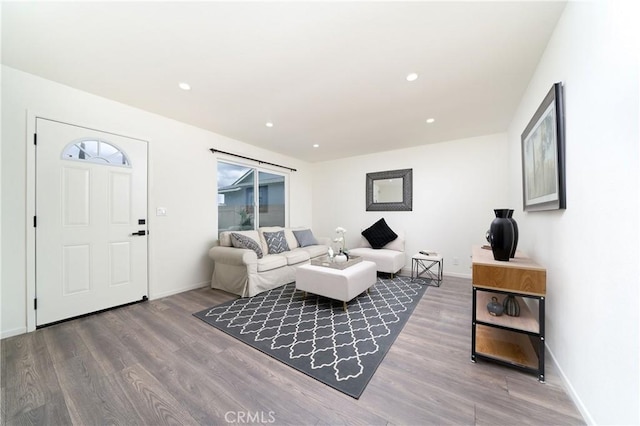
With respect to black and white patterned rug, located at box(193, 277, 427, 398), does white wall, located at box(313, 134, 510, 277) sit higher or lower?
higher

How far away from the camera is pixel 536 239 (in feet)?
6.68

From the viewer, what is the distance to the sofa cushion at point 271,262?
10.5 feet

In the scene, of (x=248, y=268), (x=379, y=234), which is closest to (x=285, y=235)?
(x=248, y=268)

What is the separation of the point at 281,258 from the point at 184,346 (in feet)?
5.72

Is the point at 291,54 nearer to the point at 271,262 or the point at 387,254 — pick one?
the point at 271,262

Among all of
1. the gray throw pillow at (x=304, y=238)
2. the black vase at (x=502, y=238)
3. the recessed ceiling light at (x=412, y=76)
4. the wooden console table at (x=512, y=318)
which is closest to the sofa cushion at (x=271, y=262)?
the gray throw pillow at (x=304, y=238)

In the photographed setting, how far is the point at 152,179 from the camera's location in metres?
2.98

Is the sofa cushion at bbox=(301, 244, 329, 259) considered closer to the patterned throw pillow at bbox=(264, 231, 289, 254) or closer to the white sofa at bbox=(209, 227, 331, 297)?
the white sofa at bbox=(209, 227, 331, 297)

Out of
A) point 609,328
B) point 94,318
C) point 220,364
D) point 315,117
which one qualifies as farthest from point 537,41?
point 94,318

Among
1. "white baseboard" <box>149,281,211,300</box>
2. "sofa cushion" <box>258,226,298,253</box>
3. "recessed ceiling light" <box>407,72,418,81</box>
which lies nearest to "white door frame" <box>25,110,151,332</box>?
"white baseboard" <box>149,281,211,300</box>

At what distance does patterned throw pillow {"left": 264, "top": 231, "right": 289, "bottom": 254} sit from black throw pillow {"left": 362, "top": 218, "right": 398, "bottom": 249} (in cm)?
166

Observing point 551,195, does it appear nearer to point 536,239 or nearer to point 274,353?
point 536,239

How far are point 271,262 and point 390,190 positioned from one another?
2.86m

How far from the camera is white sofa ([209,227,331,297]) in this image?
3058 mm
